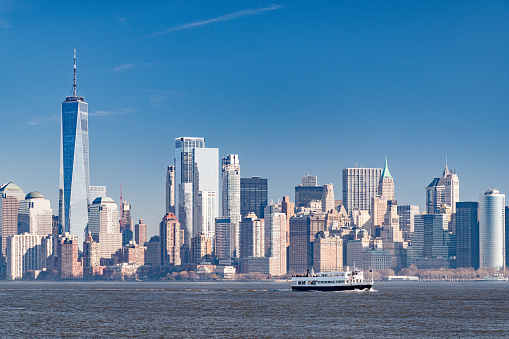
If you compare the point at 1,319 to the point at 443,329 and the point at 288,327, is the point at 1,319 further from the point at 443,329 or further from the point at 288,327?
the point at 443,329

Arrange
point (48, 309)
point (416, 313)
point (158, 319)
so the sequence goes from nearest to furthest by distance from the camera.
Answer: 1. point (158, 319)
2. point (416, 313)
3. point (48, 309)

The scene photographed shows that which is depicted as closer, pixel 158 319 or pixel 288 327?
pixel 288 327

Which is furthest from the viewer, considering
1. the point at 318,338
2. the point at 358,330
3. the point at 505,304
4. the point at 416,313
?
the point at 505,304

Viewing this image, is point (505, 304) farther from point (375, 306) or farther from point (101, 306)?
point (101, 306)

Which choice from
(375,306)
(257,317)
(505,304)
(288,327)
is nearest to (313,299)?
(375,306)

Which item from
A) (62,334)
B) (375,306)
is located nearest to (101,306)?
(375,306)

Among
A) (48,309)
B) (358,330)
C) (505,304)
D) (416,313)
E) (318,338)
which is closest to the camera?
(318,338)

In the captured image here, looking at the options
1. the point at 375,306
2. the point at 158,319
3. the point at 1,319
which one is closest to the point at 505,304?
the point at 375,306

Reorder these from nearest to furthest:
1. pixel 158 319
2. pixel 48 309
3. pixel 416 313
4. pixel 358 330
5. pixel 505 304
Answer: pixel 358 330 < pixel 158 319 < pixel 416 313 < pixel 48 309 < pixel 505 304

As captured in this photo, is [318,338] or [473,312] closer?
[318,338]
